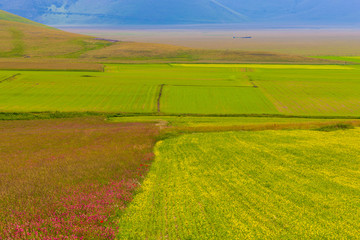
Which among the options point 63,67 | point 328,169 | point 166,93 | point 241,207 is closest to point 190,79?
point 166,93

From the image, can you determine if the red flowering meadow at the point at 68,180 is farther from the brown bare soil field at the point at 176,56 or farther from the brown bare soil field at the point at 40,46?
the brown bare soil field at the point at 40,46

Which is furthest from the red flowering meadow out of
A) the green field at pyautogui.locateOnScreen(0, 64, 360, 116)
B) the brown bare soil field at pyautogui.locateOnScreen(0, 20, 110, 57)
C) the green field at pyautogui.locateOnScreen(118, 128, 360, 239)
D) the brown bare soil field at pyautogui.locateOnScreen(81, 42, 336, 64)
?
the brown bare soil field at pyautogui.locateOnScreen(0, 20, 110, 57)

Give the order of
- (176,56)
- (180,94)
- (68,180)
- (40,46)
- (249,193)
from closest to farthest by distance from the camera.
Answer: (249,193) < (68,180) < (180,94) < (176,56) < (40,46)

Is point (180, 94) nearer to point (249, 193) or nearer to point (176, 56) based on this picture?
point (249, 193)

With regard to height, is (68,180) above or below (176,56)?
below

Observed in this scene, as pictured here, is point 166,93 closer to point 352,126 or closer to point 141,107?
point 141,107

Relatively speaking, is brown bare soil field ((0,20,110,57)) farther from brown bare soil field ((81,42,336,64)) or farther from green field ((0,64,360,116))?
green field ((0,64,360,116))

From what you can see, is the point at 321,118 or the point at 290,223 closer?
the point at 290,223

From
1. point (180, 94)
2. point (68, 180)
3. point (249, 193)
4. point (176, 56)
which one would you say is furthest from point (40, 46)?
point (249, 193)
